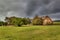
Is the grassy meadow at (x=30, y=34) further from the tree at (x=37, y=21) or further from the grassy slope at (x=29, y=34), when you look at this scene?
the tree at (x=37, y=21)

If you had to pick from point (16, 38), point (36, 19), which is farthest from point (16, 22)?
Result: point (16, 38)

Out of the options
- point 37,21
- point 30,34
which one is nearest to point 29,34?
point 30,34

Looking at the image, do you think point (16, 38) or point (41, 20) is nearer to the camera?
point (16, 38)

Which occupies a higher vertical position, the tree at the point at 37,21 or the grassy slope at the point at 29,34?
the tree at the point at 37,21

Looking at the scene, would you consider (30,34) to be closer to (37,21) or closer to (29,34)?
(29,34)

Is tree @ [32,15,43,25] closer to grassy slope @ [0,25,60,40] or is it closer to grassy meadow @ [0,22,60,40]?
grassy meadow @ [0,22,60,40]

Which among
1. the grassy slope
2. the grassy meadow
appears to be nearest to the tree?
the grassy meadow

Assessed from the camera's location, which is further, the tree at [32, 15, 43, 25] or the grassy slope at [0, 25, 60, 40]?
the tree at [32, 15, 43, 25]

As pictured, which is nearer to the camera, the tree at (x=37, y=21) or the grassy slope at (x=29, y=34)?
the grassy slope at (x=29, y=34)

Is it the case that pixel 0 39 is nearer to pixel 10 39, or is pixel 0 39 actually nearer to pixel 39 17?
pixel 10 39

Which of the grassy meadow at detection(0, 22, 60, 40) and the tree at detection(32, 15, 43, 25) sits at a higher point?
the tree at detection(32, 15, 43, 25)

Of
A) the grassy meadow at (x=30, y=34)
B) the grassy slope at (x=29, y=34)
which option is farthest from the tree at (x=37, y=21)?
the grassy slope at (x=29, y=34)

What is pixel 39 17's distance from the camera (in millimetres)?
82875

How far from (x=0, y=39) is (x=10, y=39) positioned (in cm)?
150
